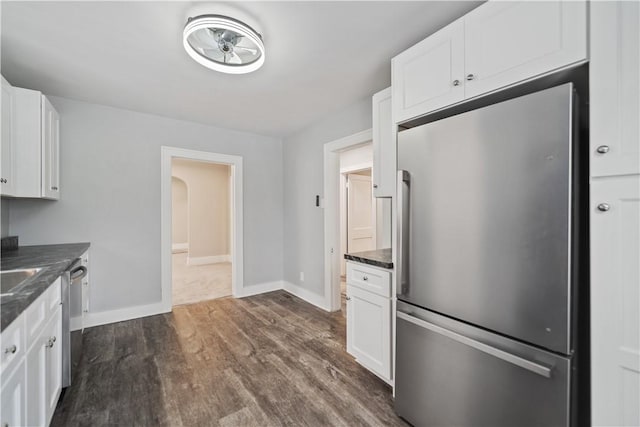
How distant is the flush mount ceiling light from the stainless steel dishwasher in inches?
68.7

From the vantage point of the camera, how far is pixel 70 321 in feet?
6.08

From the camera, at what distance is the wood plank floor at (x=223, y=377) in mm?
1674

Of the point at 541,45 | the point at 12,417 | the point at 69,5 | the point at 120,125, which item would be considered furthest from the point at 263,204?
the point at 541,45

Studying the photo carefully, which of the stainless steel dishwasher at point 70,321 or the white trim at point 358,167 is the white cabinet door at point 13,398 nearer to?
the stainless steel dishwasher at point 70,321

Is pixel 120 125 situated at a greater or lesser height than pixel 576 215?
greater

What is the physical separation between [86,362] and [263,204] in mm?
2653

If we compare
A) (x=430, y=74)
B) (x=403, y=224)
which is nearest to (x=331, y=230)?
(x=403, y=224)

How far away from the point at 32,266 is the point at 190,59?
181 cm

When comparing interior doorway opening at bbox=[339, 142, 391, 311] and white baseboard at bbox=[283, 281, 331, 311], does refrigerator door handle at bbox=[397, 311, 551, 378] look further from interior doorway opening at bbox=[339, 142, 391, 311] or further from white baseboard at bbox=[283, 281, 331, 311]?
interior doorway opening at bbox=[339, 142, 391, 311]

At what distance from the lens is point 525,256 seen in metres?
1.14

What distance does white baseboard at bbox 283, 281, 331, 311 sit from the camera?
11.7 ft

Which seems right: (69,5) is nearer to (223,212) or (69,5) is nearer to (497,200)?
(497,200)

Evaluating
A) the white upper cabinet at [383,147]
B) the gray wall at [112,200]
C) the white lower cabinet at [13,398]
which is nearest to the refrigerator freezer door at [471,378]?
Answer: the white upper cabinet at [383,147]
